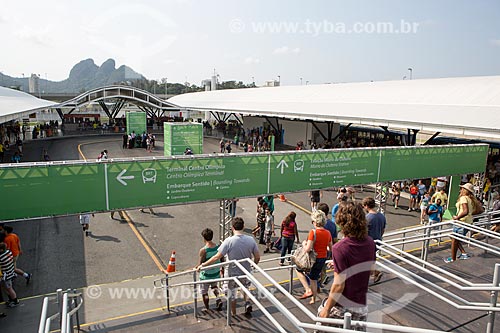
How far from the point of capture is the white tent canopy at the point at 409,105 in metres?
15.7

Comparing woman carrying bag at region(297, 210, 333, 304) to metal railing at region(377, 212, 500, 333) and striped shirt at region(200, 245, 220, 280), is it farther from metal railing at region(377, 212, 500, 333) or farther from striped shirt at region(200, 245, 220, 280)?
striped shirt at region(200, 245, 220, 280)

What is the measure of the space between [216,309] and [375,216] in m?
3.21

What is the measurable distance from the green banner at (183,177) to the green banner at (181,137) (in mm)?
15488

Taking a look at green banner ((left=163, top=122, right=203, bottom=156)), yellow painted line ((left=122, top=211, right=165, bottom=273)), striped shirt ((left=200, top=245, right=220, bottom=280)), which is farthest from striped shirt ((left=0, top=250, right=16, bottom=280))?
green banner ((left=163, top=122, right=203, bottom=156))

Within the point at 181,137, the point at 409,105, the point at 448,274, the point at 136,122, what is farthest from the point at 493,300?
the point at 136,122

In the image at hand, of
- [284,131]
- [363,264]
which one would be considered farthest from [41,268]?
[284,131]

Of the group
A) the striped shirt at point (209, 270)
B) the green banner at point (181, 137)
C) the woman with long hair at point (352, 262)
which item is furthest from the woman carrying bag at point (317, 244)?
the green banner at point (181, 137)

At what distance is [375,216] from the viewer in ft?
21.6

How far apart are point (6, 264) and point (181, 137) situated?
17.1 metres

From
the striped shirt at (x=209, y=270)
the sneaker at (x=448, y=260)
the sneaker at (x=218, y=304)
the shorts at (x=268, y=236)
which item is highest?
the striped shirt at (x=209, y=270)

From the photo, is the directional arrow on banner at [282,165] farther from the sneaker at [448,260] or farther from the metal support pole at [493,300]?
the metal support pole at [493,300]

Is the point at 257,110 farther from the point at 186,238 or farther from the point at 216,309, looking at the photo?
the point at 216,309

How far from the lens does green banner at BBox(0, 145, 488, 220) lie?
6.95 metres

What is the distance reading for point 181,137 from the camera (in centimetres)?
2391
